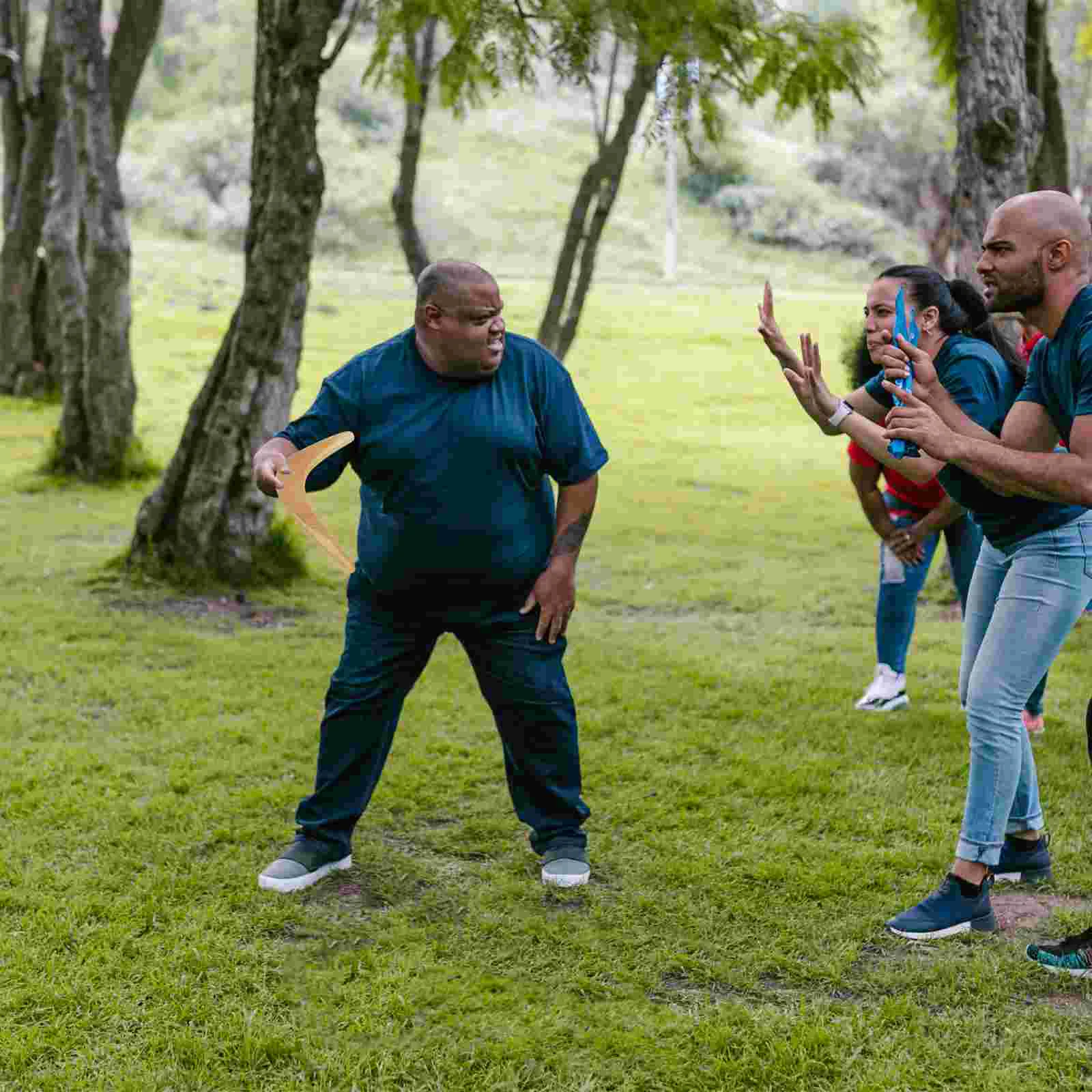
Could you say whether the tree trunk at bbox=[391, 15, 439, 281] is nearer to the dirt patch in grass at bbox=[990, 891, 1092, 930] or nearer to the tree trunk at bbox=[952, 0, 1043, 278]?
the tree trunk at bbox=[952, 0, 1043, 278]

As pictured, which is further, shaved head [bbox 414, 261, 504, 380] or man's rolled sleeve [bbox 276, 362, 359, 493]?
man's rolled sleeve [bbox 276, 362, 359, 493]

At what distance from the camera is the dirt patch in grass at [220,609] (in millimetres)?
8695

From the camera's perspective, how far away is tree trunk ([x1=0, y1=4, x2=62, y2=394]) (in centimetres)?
1712

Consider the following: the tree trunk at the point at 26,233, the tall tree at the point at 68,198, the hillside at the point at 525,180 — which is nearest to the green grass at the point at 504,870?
the tall tree at the point at 68,198

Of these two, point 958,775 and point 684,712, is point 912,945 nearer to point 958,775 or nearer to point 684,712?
point 958,775

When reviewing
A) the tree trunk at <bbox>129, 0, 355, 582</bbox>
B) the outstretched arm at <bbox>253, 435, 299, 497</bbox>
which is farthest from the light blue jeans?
the tree trunk at <bbox>129, 0, 355, 582</bbox>

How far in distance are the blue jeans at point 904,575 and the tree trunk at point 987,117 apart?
2995mm

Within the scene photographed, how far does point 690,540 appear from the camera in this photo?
12.8 metres

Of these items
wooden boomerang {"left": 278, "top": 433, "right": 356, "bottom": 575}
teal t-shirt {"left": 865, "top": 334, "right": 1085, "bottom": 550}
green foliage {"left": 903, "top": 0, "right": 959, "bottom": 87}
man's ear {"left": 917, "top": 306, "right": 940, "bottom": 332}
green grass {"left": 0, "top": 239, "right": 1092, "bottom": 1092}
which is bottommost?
green grass {"left": 0, "top": 239, "right": 1092, "bottom": 1092}

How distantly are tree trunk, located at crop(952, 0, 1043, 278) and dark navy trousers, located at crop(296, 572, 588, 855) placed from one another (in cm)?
563

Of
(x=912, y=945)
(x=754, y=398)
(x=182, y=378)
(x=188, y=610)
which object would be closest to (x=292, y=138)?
(x=188, y=610)

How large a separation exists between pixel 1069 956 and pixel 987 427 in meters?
1.57

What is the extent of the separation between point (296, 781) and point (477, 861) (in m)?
1.12

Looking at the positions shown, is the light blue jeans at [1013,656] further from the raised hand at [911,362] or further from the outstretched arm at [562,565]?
the outstretched arm at [562,565]
